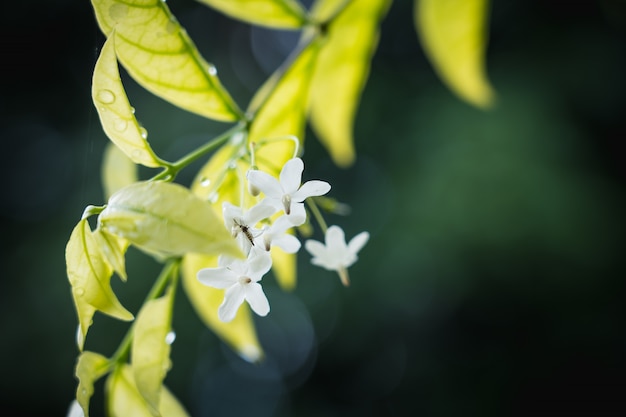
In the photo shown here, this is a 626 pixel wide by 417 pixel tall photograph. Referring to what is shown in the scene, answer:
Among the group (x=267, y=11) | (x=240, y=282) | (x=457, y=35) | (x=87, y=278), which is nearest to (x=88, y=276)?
(x=87, y=278)

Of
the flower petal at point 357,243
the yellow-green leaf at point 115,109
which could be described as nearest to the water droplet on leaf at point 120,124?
the yellow-green leaf at point 115,109

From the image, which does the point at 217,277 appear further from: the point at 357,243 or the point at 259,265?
the point at 357,243

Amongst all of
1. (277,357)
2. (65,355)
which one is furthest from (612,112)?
(65,355)

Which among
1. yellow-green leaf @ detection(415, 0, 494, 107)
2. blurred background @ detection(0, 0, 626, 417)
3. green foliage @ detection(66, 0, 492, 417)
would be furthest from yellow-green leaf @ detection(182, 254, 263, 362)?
blurred background @ detection(0, 0, 626, 417)

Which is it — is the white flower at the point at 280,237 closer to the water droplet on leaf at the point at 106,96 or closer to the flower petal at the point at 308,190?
the flower petal at the point at 308,190

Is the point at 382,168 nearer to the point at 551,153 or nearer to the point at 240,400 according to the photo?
the point at 551,153

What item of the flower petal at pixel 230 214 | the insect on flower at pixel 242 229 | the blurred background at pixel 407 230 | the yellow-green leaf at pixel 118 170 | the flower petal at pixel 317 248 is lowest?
the blurred background at pixel 407 230

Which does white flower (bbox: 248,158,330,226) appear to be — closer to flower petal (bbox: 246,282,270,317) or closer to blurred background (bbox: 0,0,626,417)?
flower petal (bbox: 246,282,270,317)
